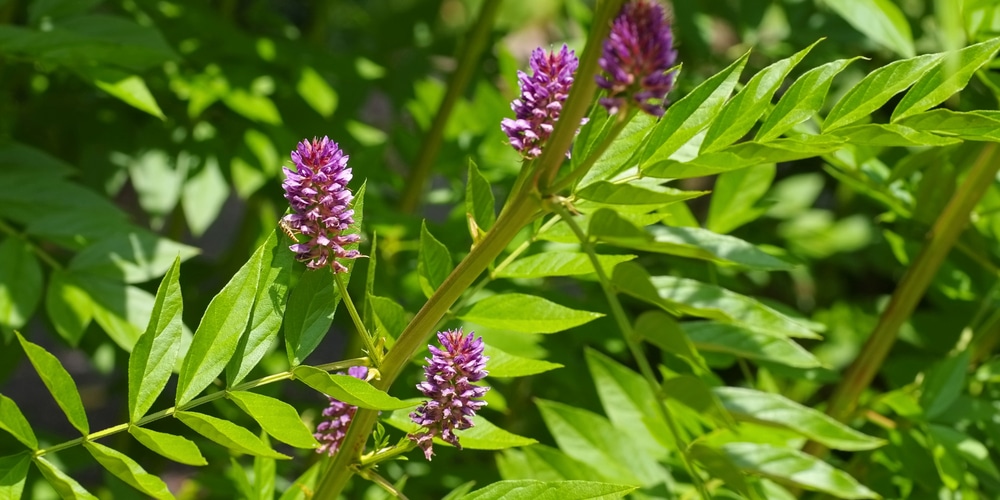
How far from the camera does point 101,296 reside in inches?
34.5

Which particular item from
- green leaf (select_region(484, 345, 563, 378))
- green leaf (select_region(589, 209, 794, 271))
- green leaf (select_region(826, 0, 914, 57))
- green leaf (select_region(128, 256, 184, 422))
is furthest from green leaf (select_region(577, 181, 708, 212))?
green leaf (select_region(826, 0, 914, 57))

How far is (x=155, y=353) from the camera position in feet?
1.75

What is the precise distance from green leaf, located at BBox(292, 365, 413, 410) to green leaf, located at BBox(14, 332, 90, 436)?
0.44 ft

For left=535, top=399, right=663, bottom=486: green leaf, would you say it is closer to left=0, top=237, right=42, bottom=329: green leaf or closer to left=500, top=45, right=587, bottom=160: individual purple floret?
left=500, top=45, right=587, bottom=160: individual purple floret

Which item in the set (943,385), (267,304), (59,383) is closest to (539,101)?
(267,304)

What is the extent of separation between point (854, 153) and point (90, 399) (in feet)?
7.02

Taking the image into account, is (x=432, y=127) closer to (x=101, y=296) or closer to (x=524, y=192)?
(x=101, y=296)

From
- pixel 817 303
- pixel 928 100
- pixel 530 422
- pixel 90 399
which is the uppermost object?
pixel 90 399

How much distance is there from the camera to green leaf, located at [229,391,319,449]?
1.64 feet

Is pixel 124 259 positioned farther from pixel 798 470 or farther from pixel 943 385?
pixel 943 385

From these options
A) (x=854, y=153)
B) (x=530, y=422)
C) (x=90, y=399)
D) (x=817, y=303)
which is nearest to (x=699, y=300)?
(x=854, y=153)

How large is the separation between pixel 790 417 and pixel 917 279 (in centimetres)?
23

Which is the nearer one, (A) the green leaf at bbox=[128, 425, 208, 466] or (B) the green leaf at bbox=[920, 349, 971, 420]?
(A) the green leaf at bbox=[128, 425, 208, 466]

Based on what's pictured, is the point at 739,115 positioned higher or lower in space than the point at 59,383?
higher
